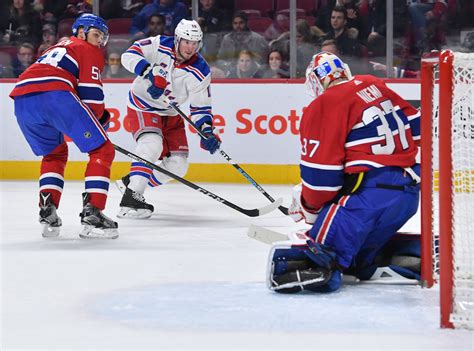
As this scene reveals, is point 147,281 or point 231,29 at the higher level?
point 231,29

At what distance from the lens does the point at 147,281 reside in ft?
12.2

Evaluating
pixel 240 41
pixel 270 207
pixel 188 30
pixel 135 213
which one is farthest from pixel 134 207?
pixel 240 41

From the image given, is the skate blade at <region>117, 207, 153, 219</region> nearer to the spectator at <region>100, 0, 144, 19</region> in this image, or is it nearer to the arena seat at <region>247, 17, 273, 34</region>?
the arena seat at <region>247, 17, 273, 34</region>

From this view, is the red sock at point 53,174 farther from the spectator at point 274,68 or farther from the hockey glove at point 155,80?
the spectator at point 274,68

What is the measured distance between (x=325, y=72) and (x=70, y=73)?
4.93 ft

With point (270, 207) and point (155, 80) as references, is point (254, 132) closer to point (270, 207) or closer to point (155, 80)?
point (270, 207)

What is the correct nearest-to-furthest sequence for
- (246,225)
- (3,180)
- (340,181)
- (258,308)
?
(258,308) < (340,181) < (246,225) < (3,180)

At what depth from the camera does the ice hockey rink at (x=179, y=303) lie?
2.83m

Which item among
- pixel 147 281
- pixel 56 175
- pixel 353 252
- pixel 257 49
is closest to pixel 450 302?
pixel 353 252

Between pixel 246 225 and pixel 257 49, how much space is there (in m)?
2.16

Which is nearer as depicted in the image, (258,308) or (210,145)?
(258,308)

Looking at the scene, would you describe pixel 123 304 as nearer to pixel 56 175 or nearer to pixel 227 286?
pixel 227 286

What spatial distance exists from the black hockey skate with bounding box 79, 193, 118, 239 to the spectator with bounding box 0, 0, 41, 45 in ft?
10.0

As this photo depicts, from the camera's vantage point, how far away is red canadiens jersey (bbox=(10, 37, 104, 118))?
14.9 ft
